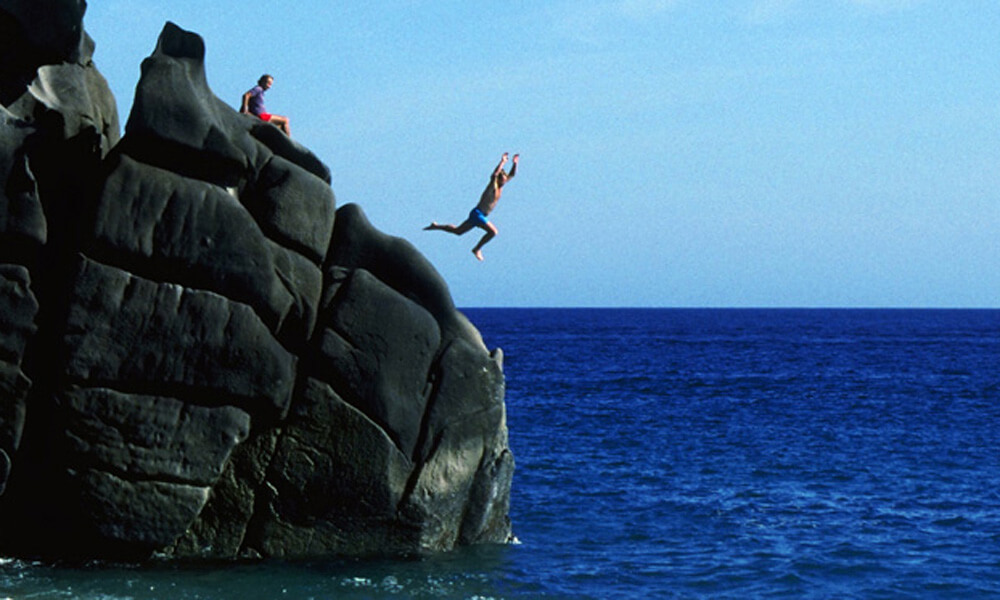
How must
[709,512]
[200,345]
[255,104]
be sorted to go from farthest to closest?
[709,512] < [255,104] < [200,345]

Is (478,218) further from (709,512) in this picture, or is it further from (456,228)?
(709,512)

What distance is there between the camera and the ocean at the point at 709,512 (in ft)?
58.8

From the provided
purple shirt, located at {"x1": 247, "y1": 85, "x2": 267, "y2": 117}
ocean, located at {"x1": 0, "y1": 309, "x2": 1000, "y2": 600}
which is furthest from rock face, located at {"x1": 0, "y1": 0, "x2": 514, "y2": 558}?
purple shirt, located at {"x1": 247, "y1": 85, "x2": 267, "y2": 117}

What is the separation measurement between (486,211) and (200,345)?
7.41 m

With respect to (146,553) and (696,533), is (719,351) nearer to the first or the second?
(696,533)

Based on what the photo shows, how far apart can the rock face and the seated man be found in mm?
2580

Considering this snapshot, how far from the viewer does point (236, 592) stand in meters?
16.9

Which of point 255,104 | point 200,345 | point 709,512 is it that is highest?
point 255,104

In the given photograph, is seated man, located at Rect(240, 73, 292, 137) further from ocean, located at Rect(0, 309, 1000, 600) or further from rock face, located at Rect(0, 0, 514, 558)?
ocean, located at Rect(0, 309, 1000, 600)

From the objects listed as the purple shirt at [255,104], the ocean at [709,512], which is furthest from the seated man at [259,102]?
the ocean at [709,512]

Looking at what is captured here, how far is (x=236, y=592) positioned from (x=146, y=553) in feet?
6.12

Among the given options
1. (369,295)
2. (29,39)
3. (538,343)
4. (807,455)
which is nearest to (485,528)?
(369,295)

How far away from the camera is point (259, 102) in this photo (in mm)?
22703

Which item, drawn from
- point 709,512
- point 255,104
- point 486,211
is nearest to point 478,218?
point 486,211
